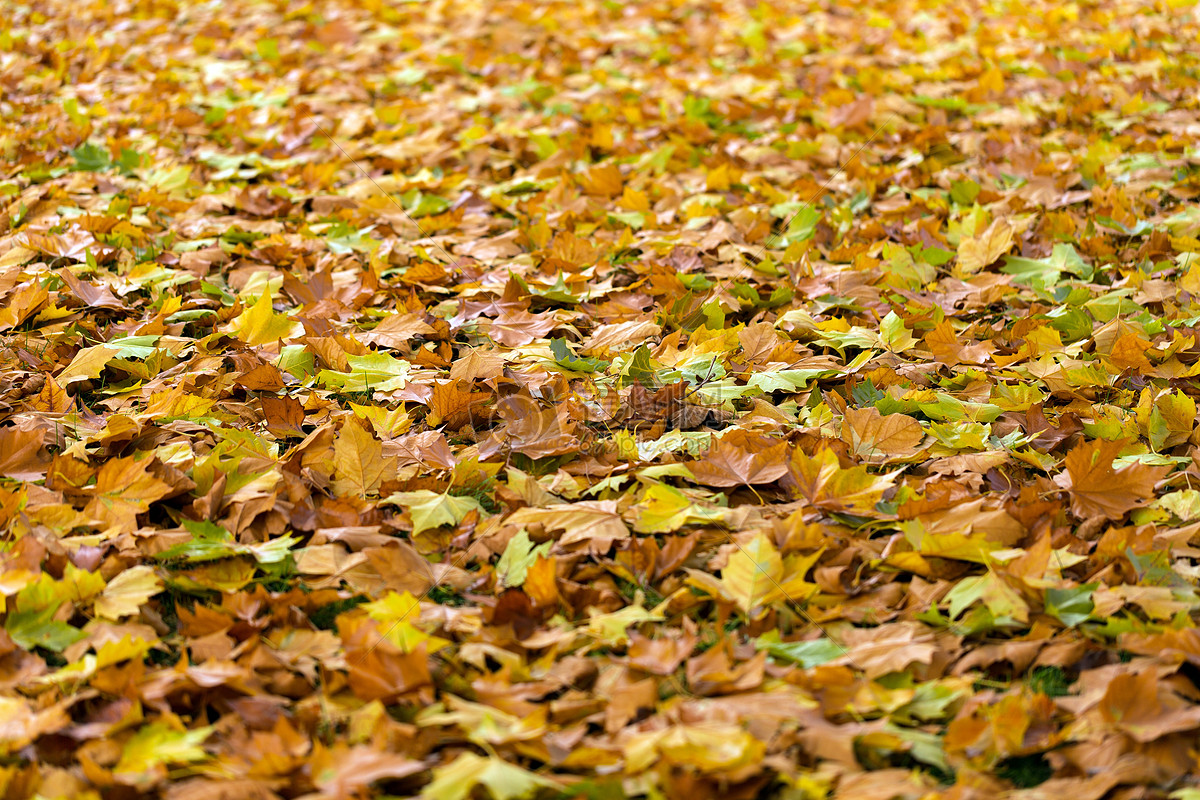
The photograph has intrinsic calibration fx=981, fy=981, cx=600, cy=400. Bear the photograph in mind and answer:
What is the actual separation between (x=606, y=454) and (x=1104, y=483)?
0.91 metres

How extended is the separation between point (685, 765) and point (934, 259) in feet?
6.02

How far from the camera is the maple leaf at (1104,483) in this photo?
5.70 ft

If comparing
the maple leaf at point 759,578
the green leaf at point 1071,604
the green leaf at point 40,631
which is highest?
the green leaf at point 40,631

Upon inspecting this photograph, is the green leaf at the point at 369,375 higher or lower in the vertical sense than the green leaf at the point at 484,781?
higher

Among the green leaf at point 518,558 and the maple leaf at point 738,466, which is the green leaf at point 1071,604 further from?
the green leaf at point 518,558

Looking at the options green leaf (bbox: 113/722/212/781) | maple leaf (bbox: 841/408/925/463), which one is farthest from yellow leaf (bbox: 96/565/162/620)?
maple leaf (bbox: 841/408/925/463)

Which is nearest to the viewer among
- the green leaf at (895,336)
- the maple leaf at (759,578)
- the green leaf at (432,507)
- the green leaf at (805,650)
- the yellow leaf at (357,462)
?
the green leaf at (805,650)

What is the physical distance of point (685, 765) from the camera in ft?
4.22

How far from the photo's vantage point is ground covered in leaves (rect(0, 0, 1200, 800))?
1349 millimetres

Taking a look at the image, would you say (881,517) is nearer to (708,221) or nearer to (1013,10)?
(708,221)

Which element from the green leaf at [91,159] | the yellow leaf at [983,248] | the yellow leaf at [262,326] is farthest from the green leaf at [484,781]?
the green leaf at [91,159]

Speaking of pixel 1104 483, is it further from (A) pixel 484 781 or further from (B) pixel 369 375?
(B) pixel 369 375

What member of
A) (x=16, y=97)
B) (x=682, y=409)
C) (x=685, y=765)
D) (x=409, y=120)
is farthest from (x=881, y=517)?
(x=16, y=97)

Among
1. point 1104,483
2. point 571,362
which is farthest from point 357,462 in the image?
point 1104,483
